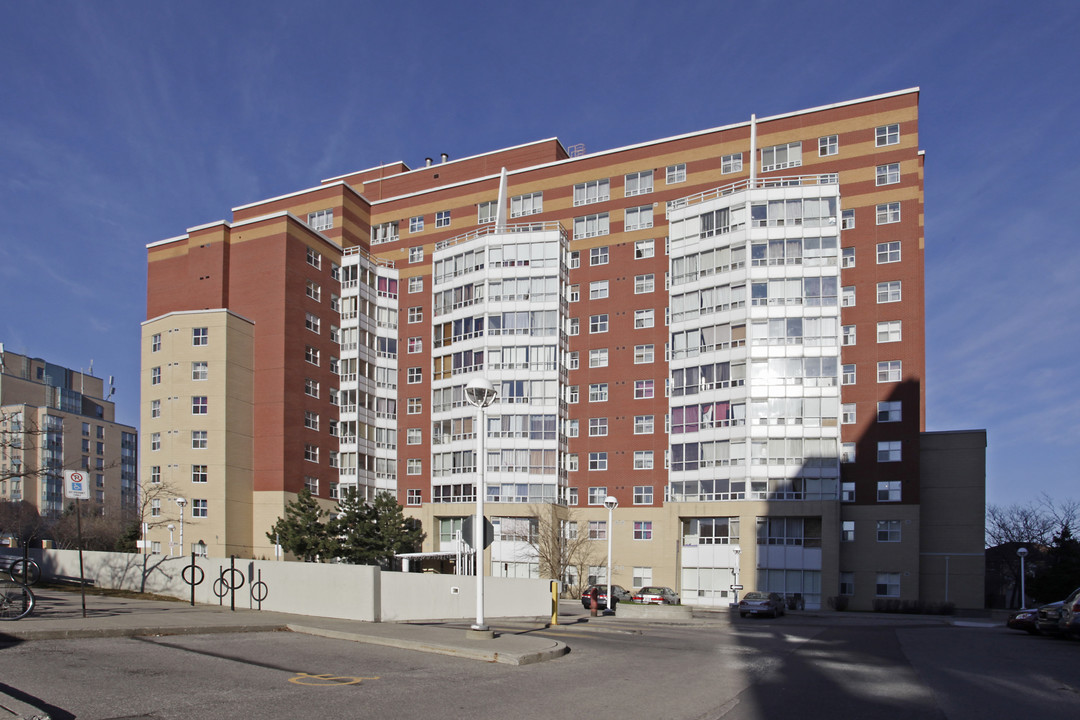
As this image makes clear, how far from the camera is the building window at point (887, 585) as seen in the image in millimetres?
58406

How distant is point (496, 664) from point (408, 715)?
5.81 metres

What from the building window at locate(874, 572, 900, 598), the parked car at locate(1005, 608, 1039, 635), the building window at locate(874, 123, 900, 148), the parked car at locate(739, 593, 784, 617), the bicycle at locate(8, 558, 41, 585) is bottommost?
the building window at locate(874, 572, 900, 598)

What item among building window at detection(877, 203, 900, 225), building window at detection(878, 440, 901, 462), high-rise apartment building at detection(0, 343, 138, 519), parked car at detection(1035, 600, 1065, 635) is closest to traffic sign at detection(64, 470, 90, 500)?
parked car at detection(1035, 600, 1065, 635)

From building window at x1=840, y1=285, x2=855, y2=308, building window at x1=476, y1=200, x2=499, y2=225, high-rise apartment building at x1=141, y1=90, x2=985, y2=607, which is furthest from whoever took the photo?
building window at x1=476, y1=200, x2=499, y2=225

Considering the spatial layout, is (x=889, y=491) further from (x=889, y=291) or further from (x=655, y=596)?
(x=655, y=596)

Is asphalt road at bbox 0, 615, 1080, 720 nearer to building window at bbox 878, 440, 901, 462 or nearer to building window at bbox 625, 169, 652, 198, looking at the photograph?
building window at bbox 878, 440, 901, 462

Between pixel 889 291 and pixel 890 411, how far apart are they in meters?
8.50

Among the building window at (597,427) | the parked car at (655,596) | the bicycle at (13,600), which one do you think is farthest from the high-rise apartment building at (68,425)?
the bicycle at (13,600)

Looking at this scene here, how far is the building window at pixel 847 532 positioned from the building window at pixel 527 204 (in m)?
34.6

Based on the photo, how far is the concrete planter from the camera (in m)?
38.6

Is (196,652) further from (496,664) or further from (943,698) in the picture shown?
(943,698)

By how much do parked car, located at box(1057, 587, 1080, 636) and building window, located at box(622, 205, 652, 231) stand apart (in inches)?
1841

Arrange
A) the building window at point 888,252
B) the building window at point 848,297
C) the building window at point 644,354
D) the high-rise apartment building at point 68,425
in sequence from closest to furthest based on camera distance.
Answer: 1. the building window at point 888,252
2. the building window at point 848,297
3. the building window at point 644,354
4. the high-rise apartment building at point 68,425

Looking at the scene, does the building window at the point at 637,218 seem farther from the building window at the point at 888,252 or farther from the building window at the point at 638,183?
the building window at the point at 888,252
